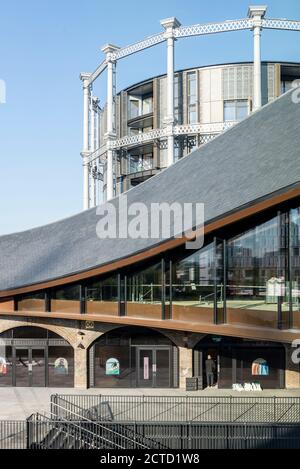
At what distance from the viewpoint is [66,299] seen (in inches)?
914

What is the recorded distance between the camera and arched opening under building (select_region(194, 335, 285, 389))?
947 inches

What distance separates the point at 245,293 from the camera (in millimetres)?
17125

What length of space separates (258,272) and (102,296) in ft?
26.3

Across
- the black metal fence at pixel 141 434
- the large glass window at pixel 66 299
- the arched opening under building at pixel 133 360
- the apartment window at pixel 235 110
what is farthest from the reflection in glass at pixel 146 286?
the apartment window at pixel 235 110

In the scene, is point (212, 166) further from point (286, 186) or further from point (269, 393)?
point (269, 393)

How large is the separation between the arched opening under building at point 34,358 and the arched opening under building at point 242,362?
23.1 ft

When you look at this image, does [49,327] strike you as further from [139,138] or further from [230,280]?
[139,138]

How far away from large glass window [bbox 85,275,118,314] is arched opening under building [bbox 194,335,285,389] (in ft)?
18.0

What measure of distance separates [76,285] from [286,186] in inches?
458

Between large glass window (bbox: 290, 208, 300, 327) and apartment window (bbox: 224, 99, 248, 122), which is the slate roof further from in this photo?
apartment window (bbox: 224, 99, 248, 122)

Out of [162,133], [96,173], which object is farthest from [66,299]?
[96,173]

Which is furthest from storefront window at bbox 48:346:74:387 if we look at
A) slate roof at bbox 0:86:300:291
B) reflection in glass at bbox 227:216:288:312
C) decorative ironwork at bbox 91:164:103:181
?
decorative ironwork at bbox 91:164:103:181

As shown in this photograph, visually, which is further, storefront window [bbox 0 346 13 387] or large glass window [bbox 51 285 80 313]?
storefront window [bbox 0 346 13 387]
